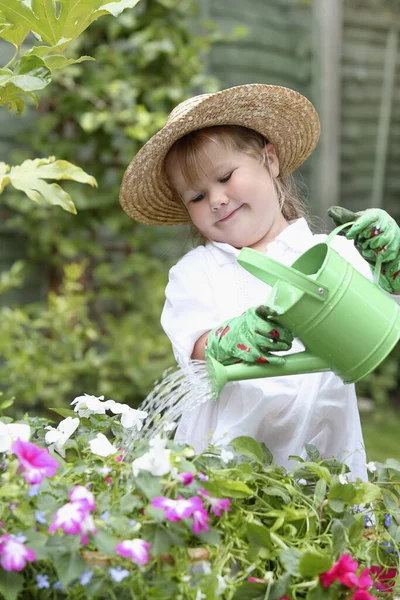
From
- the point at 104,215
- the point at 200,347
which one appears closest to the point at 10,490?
→ the point at 200,347

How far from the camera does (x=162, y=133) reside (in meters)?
1.68

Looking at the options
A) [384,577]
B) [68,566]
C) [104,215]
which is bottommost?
[104,215]

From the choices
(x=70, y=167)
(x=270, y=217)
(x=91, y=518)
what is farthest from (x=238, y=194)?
(x=91, y=518)

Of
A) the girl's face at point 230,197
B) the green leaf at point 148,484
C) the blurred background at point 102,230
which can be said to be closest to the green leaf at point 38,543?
the green leaf at point 148,484

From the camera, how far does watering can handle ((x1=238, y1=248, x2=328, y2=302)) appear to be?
1.23m

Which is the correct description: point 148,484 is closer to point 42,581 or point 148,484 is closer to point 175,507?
point 175,507

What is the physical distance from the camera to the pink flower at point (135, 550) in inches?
37.9

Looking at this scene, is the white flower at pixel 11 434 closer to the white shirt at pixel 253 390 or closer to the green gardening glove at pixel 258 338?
the green gardening glove at pixel 258 338

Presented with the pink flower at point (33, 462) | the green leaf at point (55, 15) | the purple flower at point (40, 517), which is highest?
the green leaf at point (55, 15)

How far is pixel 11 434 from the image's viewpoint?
3.72 feet

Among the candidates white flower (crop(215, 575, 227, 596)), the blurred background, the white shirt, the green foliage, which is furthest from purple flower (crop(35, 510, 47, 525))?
the green foliage

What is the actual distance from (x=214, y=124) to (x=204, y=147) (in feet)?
0.20

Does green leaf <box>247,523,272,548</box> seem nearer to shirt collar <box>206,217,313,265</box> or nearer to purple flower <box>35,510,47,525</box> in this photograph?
purple flower <box>35,510,47,525</box>

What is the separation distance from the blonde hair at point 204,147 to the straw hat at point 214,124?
15 millimetres
